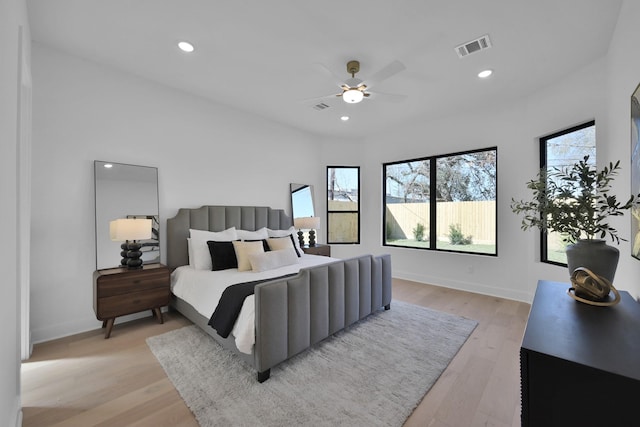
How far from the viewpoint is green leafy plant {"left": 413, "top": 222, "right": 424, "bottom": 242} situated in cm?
489

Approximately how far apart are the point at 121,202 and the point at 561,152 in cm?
537

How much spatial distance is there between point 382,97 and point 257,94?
5.62ft

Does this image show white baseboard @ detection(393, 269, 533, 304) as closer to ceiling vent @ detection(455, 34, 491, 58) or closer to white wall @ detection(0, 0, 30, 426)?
ceiling vent @ detection(455, 34, 491, 58)

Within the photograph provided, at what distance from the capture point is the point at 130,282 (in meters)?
2.74

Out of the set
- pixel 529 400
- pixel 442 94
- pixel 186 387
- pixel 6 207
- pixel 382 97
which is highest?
pixel 442 94

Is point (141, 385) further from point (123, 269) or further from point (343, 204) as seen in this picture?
point (343, 204)

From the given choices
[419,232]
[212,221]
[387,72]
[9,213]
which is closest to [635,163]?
[387,72]

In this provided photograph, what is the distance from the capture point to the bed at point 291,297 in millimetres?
1995

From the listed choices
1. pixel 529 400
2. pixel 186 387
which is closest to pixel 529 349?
pixel 529 400

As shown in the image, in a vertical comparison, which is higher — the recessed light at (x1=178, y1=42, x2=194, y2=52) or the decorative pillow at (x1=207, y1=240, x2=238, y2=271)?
the recessed light at (x1=178, y1=42, x2=194, y2=52)

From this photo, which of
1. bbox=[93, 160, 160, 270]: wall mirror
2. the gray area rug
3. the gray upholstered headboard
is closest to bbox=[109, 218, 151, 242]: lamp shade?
bbox=[93, 160, 160, 270]: wall mirror

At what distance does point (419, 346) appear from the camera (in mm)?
2500

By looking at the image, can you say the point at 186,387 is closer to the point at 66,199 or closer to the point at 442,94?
the point at 66,199

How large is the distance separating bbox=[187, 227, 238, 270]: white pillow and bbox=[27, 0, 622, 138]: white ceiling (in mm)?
1899
